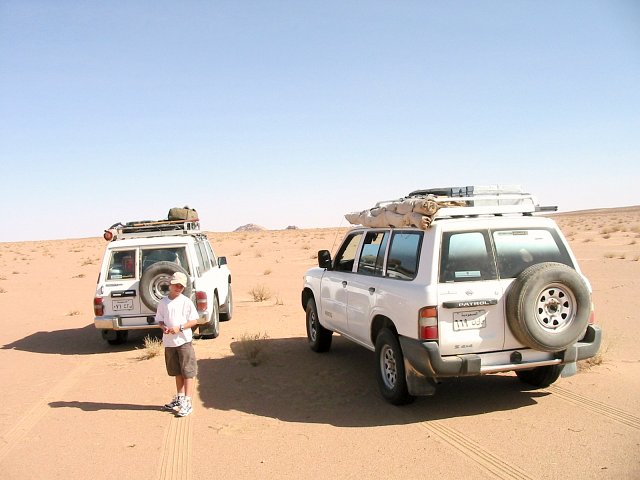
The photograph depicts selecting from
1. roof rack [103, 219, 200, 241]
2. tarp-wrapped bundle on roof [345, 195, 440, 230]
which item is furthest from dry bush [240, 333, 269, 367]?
tarp-wrapped bundle on roof [345, 195, 440, 230]

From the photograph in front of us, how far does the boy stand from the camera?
6.35 m

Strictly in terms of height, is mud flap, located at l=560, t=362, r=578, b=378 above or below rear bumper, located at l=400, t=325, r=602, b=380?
below

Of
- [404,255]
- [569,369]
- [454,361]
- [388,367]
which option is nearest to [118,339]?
[388,367]

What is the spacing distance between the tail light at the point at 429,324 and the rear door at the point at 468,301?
46 millimetres

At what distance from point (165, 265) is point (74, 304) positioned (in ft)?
29.9

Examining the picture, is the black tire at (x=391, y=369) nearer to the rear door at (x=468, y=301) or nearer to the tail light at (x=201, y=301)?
the rear door at (x=468, y=301)

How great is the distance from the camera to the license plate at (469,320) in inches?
217

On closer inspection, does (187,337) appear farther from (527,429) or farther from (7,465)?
(527,429)

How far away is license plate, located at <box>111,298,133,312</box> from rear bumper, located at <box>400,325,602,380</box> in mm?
5526

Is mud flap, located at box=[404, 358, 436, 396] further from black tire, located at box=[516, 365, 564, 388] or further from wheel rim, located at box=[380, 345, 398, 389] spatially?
black tire, located at box=[516, 365, 564, 388]

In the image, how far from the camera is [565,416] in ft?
18.9

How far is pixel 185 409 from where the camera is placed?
21.0 feet

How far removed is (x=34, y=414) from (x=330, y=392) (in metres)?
3.43

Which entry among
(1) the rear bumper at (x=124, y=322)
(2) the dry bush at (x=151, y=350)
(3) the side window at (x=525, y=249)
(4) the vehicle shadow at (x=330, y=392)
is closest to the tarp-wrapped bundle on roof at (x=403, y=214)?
(3) the side window at (x=525, y=249)
